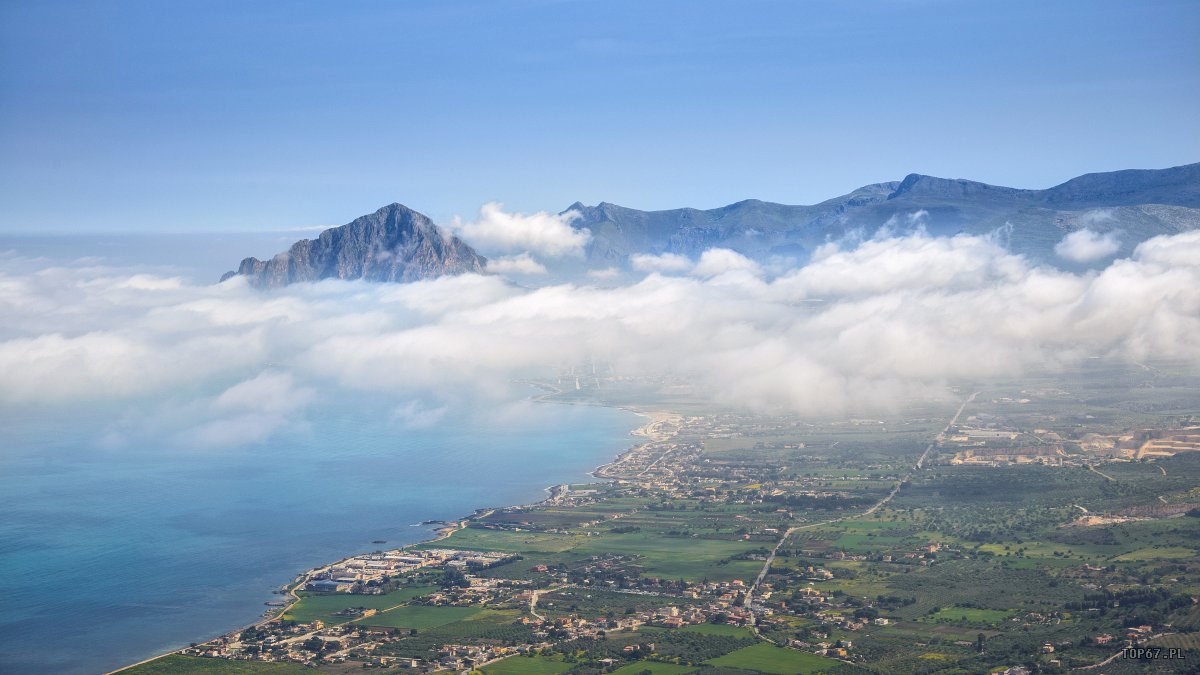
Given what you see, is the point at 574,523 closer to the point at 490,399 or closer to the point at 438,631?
the point at 438,631

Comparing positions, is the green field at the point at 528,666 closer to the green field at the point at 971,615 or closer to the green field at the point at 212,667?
the green field at the point at 212,667

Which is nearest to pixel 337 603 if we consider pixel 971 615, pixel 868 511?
pixel 971 615

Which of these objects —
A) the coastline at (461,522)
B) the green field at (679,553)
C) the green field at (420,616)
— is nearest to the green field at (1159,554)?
the green field at (679,553)

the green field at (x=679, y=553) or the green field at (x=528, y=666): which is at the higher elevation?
the green field at (x=528, y=666)

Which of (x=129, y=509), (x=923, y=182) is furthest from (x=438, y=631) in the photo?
(x=923, y=182)

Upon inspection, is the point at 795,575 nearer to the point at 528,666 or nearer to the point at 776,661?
the point at 776,661

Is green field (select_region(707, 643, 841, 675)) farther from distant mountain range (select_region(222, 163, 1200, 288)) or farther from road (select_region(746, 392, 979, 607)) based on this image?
distant mountain range (select_region(222, 163, 1200, 288))
